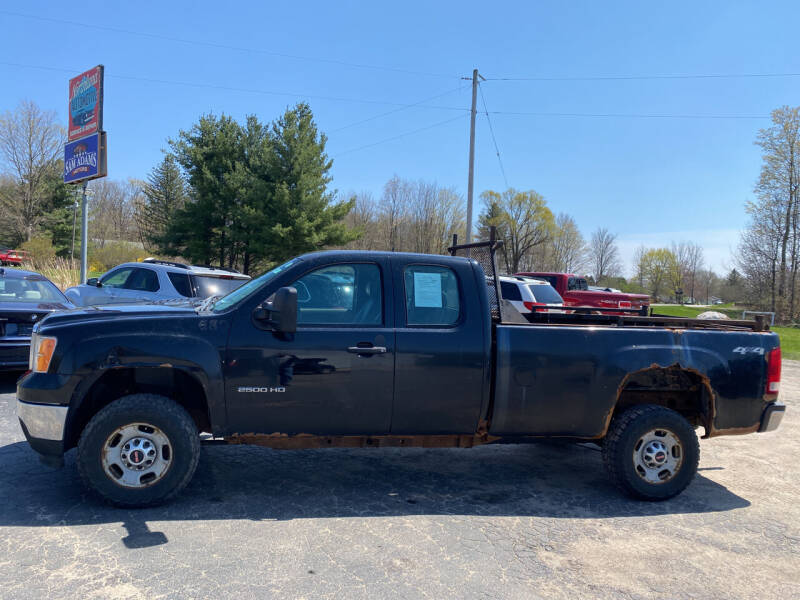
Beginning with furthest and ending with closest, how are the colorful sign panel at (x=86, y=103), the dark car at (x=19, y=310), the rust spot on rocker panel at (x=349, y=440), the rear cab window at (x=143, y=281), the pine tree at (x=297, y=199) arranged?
1. the pine tree at (x=297, y=199)
2. the colorful sign panel at (x=86, y=103)
3. the rear cab window at (x=143, y=281)
4. the dark car at (x=19, y=310)
5. the rust spot on rocker panel at (x=349, y=440)

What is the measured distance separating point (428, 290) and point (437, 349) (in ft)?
1.56

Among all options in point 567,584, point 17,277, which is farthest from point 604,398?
point 17,277

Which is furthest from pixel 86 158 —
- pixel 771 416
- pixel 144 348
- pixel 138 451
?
pixel 771 416

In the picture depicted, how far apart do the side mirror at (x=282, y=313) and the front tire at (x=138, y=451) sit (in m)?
0.88

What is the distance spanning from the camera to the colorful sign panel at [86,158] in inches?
685

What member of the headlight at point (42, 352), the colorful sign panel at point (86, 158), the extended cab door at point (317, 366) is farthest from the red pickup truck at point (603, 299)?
the colorful sign panel at point (86, 158)

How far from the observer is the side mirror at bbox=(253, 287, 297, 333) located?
3857 mm

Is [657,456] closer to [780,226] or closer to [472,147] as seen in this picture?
[472,147]

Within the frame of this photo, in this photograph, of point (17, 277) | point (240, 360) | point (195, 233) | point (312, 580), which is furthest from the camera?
point (195, 233)

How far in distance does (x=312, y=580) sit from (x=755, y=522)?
3.33 meters

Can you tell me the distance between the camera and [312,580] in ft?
10.2

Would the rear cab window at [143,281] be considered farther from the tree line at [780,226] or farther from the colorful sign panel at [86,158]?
the tree line at [780,226]

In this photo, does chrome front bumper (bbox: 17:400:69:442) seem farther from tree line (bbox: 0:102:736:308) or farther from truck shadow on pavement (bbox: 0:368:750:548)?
tree line (bbox: 0:102:736:308)

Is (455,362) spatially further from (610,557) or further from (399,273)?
(610,557)
